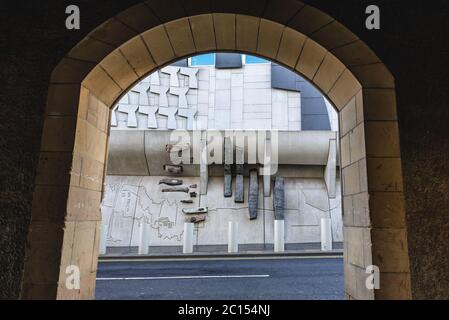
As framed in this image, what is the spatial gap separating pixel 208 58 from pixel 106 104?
13.3 meters

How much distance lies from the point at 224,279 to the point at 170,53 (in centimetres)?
563

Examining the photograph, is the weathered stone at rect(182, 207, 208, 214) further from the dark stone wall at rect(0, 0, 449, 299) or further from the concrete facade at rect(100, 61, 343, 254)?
the dark stone wall at rect(0, 0, 449, 299)

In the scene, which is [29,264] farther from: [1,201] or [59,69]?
[59,69]

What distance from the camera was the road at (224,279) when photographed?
583cm

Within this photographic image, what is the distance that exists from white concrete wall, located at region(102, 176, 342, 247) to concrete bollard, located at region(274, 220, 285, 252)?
0.78m

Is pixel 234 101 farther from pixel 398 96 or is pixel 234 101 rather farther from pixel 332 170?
pixel 398 96

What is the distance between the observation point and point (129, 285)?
666 centimetres

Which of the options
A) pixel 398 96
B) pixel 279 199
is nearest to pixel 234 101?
pixel 279 199

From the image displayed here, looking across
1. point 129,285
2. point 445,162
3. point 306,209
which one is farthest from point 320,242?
point 445,162

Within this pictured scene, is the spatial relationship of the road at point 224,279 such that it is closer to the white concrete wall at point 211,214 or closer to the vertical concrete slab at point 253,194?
the white concrete wall at point 211,214

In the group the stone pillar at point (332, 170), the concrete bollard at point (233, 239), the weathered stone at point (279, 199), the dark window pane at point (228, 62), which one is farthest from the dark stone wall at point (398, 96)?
the dark window pane at point (228, 62)

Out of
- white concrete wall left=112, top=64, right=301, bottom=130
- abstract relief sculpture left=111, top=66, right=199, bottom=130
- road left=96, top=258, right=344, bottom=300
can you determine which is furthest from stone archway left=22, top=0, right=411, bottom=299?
abstract relief sculpture left=111, top=66, right=199, bottom=130

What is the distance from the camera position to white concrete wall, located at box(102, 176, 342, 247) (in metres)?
11.9

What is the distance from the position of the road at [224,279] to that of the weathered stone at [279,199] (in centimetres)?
255
